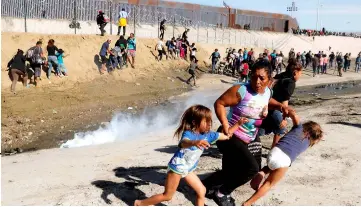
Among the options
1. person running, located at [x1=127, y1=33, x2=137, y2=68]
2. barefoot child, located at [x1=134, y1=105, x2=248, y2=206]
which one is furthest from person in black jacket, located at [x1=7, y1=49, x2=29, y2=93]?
barefoot child, located at [x1=134, y1=105, x2=248, y2=206]

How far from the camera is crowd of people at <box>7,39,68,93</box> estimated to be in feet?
54.9

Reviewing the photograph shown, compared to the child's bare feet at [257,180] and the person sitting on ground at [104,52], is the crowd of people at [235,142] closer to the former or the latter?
the child's bare feet at [257,180]

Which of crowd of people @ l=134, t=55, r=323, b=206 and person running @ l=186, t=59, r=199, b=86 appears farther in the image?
person running @ l=186, t=59, r=199, b=86

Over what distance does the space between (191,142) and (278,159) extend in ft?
4.09

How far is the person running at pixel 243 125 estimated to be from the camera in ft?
17.7

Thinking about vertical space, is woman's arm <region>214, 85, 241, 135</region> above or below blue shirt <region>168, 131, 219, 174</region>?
above

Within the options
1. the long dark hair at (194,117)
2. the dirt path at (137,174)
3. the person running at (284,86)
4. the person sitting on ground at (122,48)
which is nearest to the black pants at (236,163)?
the dirt path at (137,174)

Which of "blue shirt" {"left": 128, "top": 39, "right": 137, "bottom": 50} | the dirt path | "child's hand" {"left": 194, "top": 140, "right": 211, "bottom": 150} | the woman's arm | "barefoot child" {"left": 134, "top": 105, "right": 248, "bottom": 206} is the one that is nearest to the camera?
"child's hand" {"left": 194, "top": 140, "right": 211, "bottom": 150}

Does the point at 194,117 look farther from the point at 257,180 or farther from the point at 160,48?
the point at 160,48

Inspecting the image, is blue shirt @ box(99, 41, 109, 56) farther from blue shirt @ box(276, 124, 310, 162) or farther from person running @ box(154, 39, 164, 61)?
blue shirt @ box(276, 124, 310, 162)

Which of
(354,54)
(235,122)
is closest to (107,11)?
(235,122)

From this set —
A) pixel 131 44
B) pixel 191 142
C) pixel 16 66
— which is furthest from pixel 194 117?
pixel 131 44

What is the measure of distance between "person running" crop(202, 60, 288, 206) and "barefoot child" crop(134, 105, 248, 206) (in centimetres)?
26

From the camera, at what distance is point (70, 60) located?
20594mm
